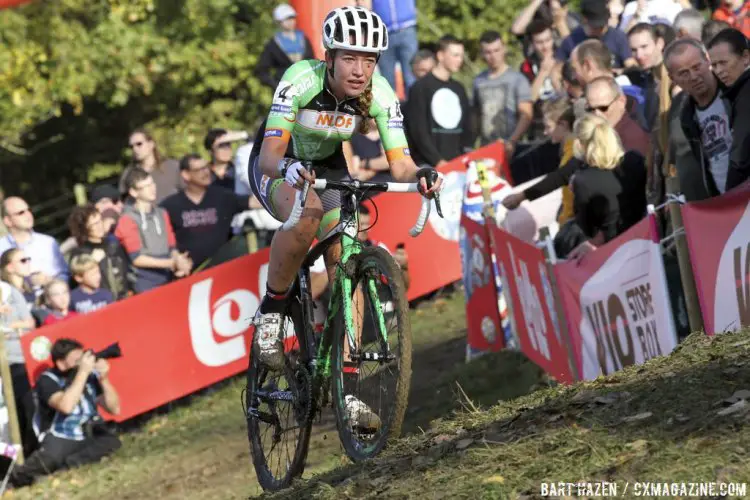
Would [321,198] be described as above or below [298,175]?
below

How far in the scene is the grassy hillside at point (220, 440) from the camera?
11320 millimetres

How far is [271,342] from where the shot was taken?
7.88m

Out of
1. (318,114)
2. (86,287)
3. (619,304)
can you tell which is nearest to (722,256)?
(619,304)

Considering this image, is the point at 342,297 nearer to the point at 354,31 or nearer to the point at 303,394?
the point at 303,394

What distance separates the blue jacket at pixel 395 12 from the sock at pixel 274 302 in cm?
872

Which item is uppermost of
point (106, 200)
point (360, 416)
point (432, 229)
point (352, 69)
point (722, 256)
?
point (352, 69)

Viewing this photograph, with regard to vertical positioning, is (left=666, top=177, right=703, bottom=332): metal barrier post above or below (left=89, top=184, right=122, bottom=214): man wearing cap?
below

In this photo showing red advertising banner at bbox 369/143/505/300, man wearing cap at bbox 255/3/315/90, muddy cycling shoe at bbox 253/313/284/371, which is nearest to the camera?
muddy cycling shoe at bbox 253/313/284/371

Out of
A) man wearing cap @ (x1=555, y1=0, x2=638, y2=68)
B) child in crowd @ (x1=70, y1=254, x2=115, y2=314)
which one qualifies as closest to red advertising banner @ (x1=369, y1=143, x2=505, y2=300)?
man wearing cap @ (x1=555, y1=0, x2=638, y2=68)

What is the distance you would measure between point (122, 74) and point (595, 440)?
59.9ft

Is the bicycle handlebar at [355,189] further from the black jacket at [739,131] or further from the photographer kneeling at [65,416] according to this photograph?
the photographer kneeling at [65,416]

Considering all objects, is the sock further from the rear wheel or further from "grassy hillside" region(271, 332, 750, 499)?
"grassy hillside" region(271, 332, 750, 499)

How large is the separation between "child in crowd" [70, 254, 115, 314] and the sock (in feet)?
20.0

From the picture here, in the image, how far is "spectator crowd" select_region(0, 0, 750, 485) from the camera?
934 centimetres
